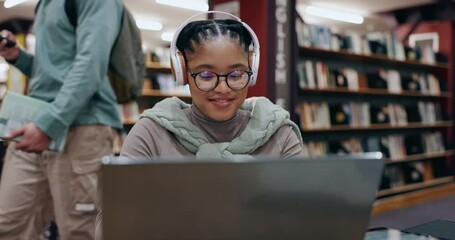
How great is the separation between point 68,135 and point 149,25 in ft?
27.6

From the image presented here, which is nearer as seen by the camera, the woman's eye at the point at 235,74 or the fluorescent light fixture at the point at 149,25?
the woman's eye at the point at 235,74

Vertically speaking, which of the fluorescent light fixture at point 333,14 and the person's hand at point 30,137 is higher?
the fluorescent light fixture at point 333,14

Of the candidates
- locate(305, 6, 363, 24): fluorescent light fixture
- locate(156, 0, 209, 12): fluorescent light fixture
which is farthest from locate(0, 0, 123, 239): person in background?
locate(305, 6, 363, 24): fluorescent light fixture

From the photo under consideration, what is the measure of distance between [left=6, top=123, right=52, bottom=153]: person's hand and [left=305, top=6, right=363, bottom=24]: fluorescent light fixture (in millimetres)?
7189

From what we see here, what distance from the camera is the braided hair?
1021mm

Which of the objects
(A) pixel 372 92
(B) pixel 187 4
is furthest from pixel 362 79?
(B) pixel 187 4

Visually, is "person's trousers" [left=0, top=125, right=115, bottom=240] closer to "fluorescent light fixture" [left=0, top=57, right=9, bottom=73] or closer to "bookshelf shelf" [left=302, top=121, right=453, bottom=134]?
"fluorescent light fixture" [left=0, top=57, right=9, bottom=73]

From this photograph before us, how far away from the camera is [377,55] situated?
215 inches

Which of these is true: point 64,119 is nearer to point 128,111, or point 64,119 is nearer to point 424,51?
point 128,111

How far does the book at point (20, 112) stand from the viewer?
61.8 inches

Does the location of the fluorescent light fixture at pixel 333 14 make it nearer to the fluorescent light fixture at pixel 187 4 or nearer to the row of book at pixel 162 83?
the fluorescent light fixture at pixel 187 4

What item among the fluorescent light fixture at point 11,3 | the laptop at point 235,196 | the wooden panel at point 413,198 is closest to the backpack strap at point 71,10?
the laptop at point 235,196

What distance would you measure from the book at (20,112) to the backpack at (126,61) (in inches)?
11.7

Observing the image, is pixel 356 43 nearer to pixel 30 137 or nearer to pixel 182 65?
pixel 30 137
